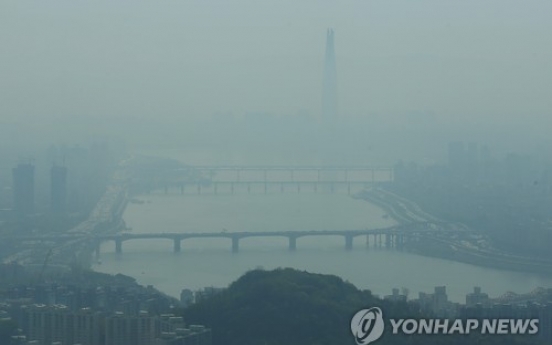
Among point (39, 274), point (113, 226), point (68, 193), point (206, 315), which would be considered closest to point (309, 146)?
point (68, 193)

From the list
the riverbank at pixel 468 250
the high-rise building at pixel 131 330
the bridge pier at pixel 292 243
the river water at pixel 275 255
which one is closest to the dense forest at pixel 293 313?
the high-rise building at pixel 131 330

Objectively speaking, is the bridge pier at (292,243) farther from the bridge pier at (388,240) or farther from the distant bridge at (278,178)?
the distant bridge at (278,178)

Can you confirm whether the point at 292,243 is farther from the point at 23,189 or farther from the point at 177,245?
the point at 23,189

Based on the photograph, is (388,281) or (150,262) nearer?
(388,281)

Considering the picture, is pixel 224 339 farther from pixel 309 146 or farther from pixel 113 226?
pixel 309 146

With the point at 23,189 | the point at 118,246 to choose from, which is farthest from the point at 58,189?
the point at 118,246

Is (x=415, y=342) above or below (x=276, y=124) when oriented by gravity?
below
